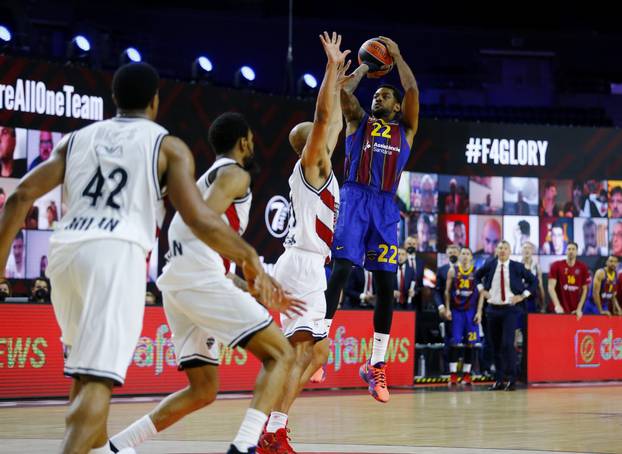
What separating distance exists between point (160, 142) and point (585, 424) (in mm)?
6200

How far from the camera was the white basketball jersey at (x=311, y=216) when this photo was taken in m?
6.69

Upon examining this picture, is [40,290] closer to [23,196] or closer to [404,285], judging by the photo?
[404,285]

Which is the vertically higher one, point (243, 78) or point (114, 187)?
point (243, 78)

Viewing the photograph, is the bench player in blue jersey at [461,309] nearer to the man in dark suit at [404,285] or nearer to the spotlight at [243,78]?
the man in dark suit at [404,285]

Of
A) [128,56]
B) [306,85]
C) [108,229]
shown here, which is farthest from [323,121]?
[306,85]

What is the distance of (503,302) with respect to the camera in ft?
48.1

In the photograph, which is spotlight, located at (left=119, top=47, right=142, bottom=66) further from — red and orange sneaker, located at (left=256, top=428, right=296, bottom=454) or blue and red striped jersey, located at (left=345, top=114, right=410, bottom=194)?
red and orange sneaker, located at (left=256, top=428, right=296, bottom=454)

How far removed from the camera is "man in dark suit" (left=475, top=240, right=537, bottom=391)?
1457 centimetres

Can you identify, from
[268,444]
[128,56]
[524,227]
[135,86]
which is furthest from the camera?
[524,227]

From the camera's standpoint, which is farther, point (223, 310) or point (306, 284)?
point (306, 284)

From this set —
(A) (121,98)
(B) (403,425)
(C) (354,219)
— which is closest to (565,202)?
(B) (403,425)

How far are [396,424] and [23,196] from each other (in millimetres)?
5416

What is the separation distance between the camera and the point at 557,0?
28500 millimetres

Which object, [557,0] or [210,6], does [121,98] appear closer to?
[210,6]
